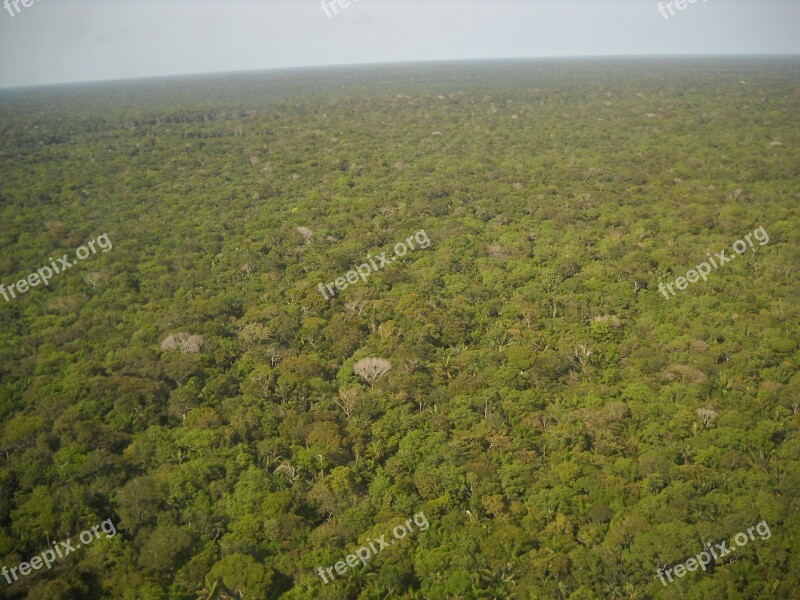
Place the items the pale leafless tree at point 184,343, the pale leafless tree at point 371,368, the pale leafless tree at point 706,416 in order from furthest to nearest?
the pale leafless tree at point 184,343 → the pale leafless tree at point 371,368 → the pale leafless tree at point 706,416

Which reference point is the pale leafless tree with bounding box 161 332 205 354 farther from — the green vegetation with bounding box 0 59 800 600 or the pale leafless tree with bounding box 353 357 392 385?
the pale leafless tree with bounding box 353 357 392 385

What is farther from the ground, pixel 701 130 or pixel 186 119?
pixel 186 119

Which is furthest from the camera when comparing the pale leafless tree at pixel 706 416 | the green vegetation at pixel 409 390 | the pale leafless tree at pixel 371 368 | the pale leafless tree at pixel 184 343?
the pale leafless tree at pixel 184 343

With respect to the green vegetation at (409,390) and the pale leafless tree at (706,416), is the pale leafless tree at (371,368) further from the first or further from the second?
the pale leafless tree at (706,416)

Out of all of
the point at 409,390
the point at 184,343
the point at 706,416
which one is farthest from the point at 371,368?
the point at 706,416

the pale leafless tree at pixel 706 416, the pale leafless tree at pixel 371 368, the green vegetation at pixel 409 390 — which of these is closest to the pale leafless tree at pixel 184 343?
the green vegetation at pixel 409 390

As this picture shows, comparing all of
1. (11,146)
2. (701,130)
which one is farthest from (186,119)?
(701,130)

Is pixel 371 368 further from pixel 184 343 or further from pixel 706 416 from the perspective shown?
pixel 706 416

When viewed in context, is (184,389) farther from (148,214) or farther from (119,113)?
(119,113)
